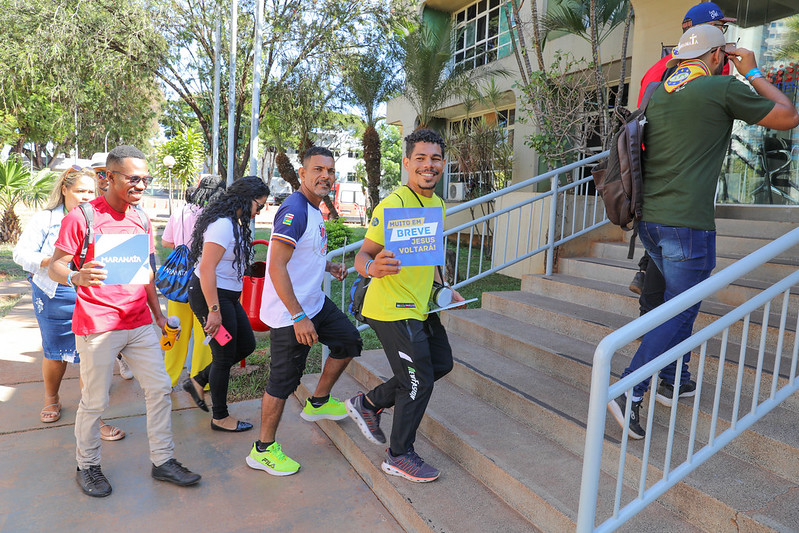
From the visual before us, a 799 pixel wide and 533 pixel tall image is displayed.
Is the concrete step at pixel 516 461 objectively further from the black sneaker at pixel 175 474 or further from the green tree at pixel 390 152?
the green tree at pixel 390 152

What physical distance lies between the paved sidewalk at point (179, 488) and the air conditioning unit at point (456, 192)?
39.5ft

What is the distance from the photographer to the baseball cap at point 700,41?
Answer: 2670 millimetres

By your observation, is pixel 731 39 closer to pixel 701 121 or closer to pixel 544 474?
pixel 701 121

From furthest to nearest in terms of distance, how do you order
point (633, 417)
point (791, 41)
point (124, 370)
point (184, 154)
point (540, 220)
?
point (184, 154), point (540, 220), point (791, 41), point (124, 370), point (633, 417)

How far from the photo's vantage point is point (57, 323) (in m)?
3.80

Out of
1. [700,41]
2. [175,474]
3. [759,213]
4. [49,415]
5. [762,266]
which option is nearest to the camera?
[700,41]

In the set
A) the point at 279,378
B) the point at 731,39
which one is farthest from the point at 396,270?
the point at 731,39

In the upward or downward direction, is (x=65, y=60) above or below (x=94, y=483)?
above

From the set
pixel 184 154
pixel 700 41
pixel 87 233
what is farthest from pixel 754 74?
pixel 184 154

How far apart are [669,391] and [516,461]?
3.26 ft

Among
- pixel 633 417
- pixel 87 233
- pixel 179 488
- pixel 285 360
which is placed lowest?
pixel 179 488

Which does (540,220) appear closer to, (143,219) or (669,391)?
(669,391)

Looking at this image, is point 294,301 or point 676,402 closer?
point 676,402

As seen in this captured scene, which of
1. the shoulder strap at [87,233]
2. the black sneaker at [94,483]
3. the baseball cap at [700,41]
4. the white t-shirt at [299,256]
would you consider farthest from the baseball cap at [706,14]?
the black sneaker at [94,483]
